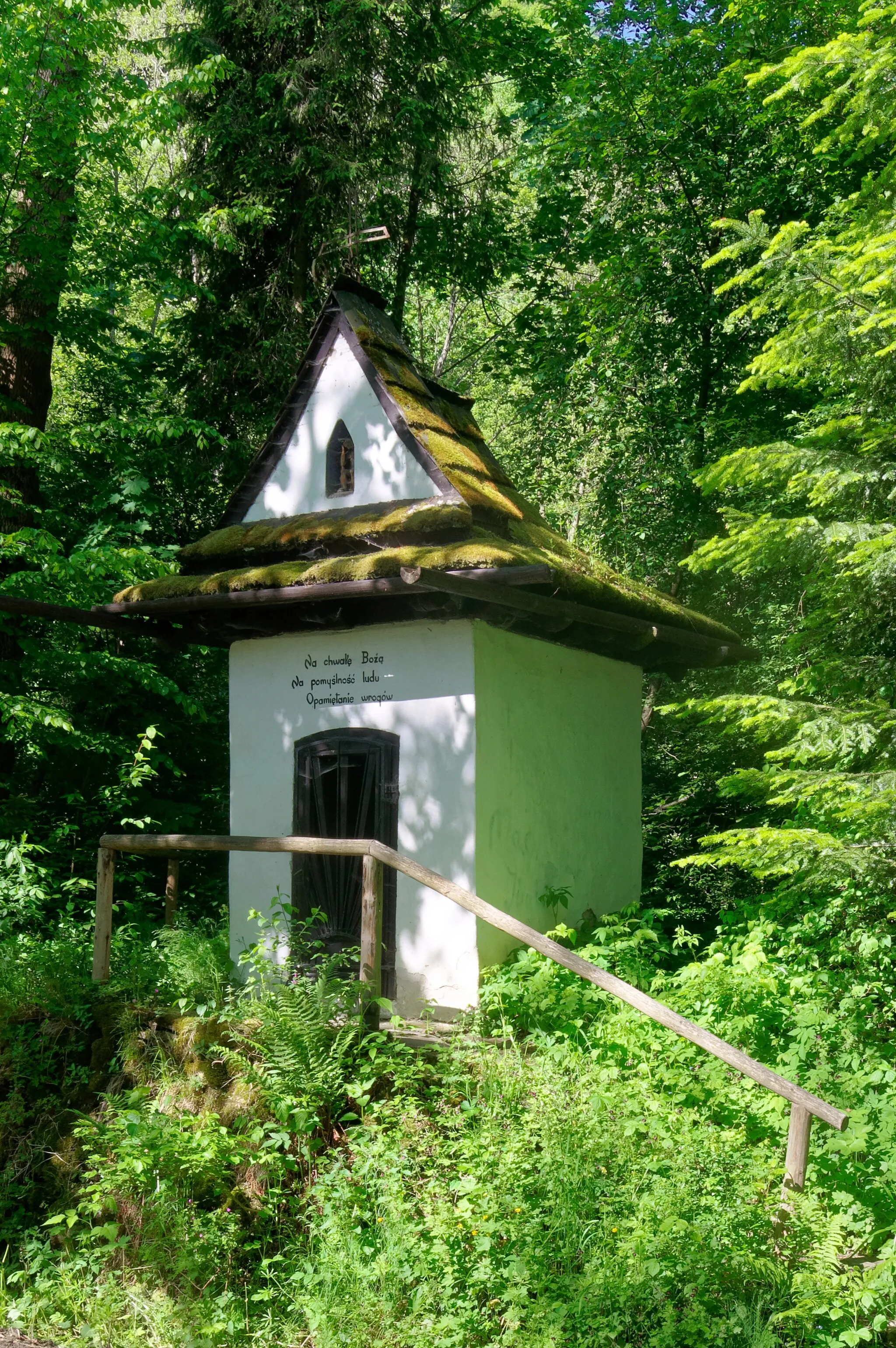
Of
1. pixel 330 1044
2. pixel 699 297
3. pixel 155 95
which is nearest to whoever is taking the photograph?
pixel 330 1044

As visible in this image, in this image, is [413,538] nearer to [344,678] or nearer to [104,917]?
[344,678]

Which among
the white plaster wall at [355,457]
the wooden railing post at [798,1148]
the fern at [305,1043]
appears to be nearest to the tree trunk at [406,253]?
the white plaster wall at [355,457]

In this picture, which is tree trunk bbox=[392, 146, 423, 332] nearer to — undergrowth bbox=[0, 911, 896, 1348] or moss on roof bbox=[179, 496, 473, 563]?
moss on roof bbox=[179, 496, 473, 563]

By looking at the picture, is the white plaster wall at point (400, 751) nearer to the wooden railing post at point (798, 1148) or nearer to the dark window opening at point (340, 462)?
the dark window opening at point (340, 462)

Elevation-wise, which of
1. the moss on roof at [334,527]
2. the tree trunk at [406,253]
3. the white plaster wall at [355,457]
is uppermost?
the tree trunk at [406,253]

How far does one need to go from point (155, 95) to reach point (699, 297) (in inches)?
279

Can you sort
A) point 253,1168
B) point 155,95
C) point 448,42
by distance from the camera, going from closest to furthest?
point 253,1168 < point 155,95 < point 448,42

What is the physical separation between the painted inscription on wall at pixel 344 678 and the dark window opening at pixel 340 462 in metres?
1.45

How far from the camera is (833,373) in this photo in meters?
7.48

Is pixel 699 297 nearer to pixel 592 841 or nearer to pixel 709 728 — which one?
pixel 709 728

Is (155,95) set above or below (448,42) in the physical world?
below

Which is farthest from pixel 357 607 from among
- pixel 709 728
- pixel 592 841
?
pixel 709 728

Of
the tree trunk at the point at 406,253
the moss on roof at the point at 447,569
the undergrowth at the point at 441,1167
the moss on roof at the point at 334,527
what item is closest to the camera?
the undergrowth at the point at 441,1167

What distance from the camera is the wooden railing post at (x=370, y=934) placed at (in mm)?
6359
